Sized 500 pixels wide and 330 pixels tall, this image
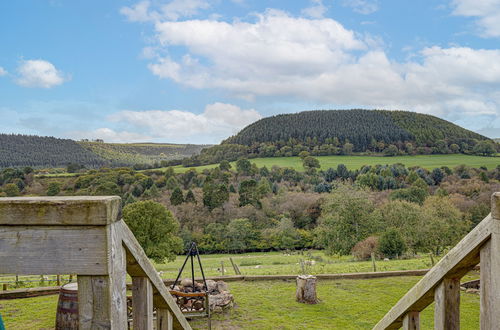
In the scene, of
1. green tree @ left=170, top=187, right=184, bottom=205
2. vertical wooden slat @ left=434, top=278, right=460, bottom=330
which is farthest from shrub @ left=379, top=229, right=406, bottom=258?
green tree @ left=170, top=187, right=184, bottom=205

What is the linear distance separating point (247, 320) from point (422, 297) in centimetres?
771

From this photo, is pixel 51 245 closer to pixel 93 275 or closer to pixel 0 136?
pixel 93 275

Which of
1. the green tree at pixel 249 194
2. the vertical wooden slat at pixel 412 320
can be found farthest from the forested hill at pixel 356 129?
the vertical wooden slat at pixel 412 320

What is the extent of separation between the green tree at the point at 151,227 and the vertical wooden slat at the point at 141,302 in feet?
64.3

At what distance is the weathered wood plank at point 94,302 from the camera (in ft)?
5.41

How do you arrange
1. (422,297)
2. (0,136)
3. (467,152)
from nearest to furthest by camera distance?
1. (422,297)
2. (0,136)
3. (467,152)

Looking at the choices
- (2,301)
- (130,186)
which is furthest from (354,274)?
(130,186)

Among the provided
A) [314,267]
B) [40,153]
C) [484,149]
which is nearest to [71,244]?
[314,267]

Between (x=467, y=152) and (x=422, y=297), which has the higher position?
(x=467, y=152)

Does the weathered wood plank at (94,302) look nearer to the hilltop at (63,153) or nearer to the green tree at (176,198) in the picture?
the green tree at (176,198)

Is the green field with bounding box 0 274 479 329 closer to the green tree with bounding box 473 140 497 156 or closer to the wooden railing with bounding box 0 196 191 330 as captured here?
the wooden railing with bounding box 0 196 191 330

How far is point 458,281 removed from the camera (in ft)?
7.47

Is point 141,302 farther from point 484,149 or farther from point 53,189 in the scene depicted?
point 484,149

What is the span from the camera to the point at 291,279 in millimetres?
14023
